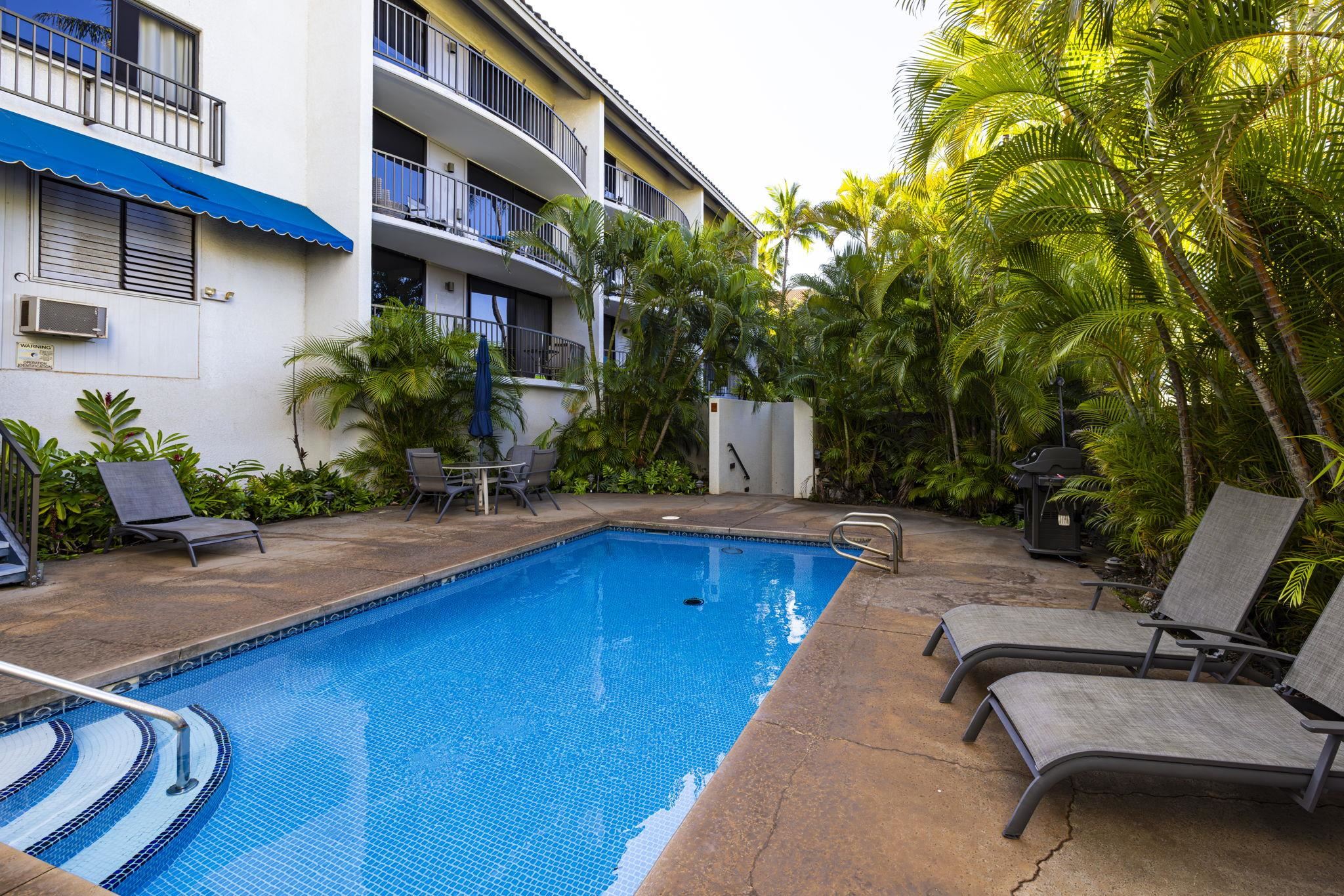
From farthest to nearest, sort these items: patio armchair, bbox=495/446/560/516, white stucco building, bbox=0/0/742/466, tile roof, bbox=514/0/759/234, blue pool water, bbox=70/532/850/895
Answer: tile roof, bbox=514/0/759/234
patio armchair, bbox=495/446/560/516
white stucco building, bbox=0/0/742/466
blue pool water, bbox=70/532/850/895

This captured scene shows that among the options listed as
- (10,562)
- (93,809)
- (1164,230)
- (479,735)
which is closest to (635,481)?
(10,562)

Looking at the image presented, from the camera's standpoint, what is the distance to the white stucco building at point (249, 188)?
7.64 m

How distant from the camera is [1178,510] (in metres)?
4.85

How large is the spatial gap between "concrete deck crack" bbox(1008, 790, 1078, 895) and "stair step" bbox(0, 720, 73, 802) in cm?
404

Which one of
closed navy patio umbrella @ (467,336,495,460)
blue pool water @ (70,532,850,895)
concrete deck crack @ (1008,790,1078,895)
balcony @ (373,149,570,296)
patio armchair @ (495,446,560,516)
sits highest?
balcony @ (373,149,570,296)

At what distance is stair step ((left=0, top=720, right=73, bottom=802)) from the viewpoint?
2.91 m

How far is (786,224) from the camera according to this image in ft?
62.8

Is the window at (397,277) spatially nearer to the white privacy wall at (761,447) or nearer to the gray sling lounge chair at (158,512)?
→ the gray sling lounge chair at (158,512)

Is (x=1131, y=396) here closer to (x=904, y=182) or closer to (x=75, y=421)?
(x=904, y=182)

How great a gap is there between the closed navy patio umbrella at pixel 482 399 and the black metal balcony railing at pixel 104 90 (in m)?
4.50

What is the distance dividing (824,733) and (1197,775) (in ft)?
4.55

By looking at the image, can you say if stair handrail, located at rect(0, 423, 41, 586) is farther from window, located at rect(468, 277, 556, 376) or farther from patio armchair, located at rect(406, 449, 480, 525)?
window, located at rect(468, 277, 556, 376)

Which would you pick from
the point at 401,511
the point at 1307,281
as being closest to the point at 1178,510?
the point at 1307,281

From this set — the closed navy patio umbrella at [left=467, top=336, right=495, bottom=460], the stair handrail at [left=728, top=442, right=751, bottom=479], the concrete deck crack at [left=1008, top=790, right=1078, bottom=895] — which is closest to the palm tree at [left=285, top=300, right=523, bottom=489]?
the closed navy patio umbrella at [left=467, top=336, right=495, bottom=460]
